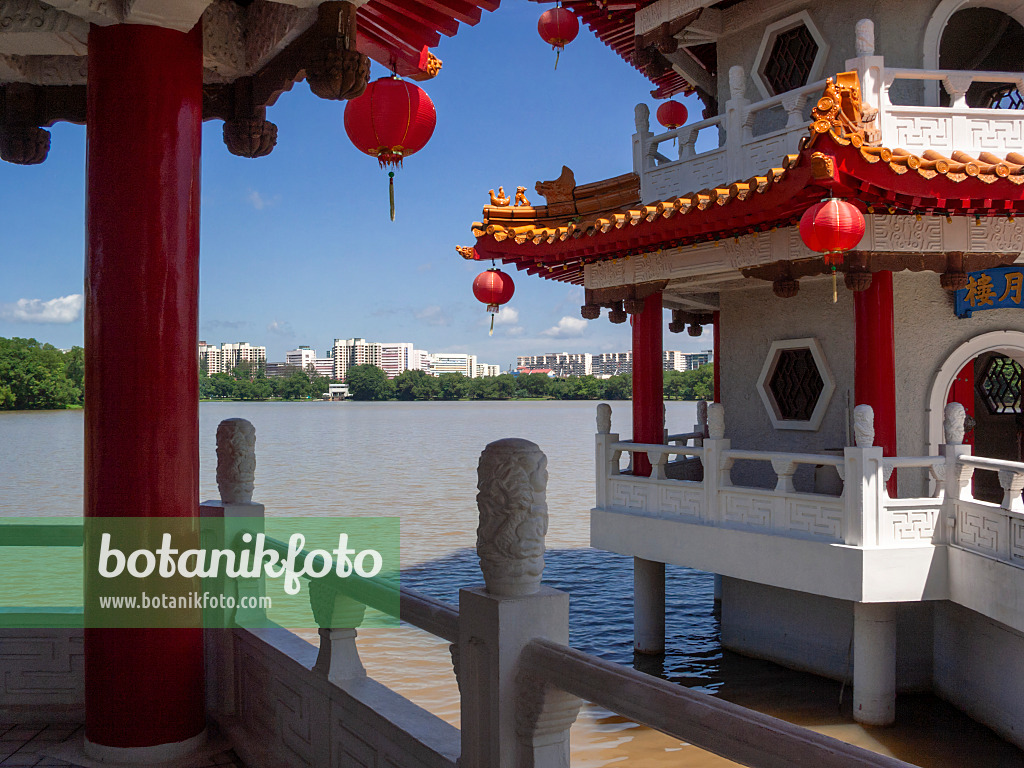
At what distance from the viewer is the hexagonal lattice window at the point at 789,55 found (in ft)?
23.9

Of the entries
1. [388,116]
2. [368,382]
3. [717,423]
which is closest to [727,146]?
[717,423]

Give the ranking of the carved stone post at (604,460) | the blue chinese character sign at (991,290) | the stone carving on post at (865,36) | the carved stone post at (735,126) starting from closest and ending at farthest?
the stone carving on post at (865,36) < the blue chinese character sign at (991,290) < the carved stone post at (735,126) < the carved stone post at (604,460)

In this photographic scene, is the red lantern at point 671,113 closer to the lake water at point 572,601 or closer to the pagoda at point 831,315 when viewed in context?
the pagoda at point 831,315

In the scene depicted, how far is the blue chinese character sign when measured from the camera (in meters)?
6.65

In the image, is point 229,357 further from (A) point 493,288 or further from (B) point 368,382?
(A) point 493,288

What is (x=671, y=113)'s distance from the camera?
10.2m

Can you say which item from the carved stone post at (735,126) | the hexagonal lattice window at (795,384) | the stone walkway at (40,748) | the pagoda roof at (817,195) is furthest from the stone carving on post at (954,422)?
the stone walkway at (40,748)

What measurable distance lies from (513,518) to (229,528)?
2206 mm

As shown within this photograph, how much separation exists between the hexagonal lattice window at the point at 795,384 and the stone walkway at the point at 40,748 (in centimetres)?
578

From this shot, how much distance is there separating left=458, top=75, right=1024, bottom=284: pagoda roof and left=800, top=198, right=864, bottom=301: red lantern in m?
0.11

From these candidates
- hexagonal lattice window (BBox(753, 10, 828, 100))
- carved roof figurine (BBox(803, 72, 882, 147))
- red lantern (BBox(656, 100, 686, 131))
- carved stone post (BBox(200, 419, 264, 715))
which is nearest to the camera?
carved stone post (BBox(200, 419, 264, 715))

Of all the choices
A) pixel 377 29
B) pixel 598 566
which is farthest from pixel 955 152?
pixel 598 566

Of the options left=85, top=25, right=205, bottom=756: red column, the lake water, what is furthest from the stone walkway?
the lake water

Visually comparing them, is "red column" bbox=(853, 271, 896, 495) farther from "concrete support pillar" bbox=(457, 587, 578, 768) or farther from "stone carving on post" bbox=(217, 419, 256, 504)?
"concrete support pillar" bbox=(457, 587, 578, 768)
